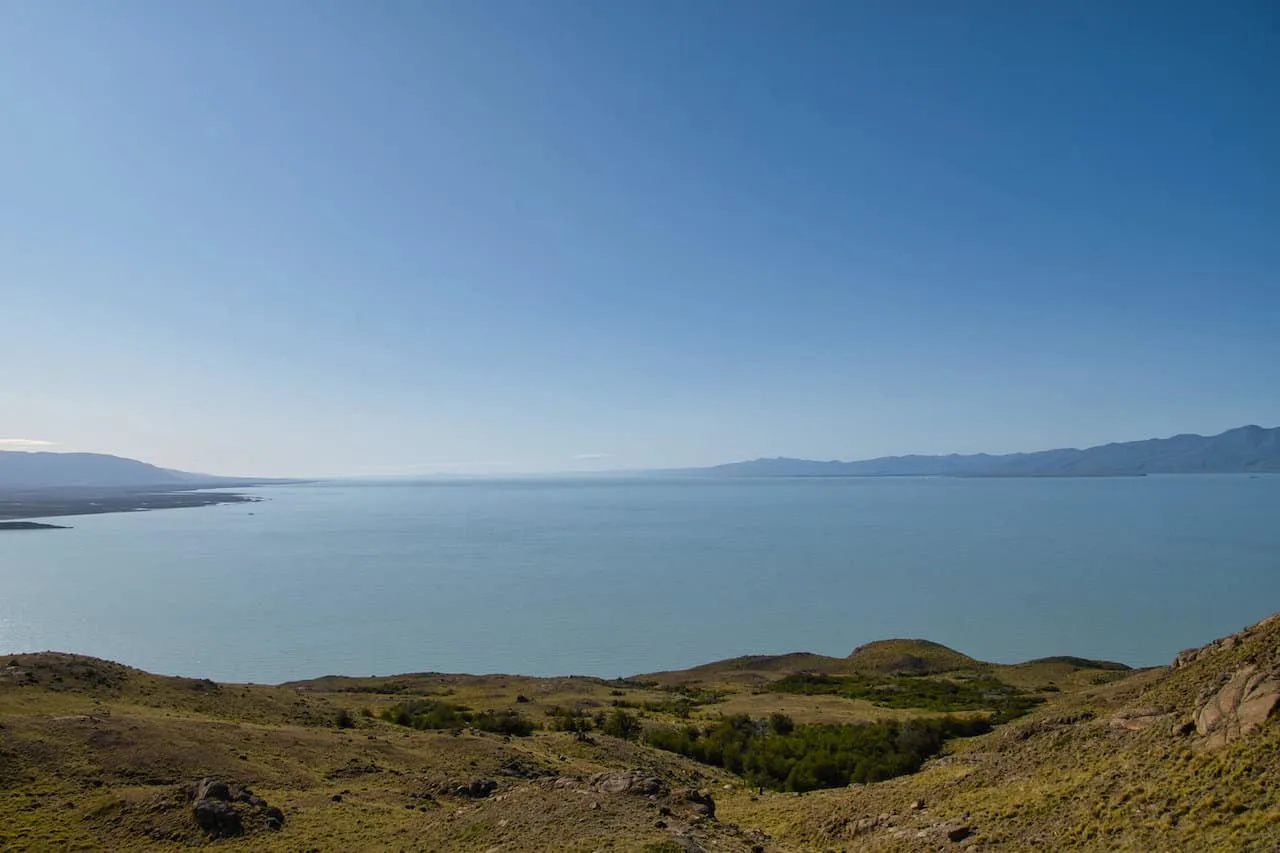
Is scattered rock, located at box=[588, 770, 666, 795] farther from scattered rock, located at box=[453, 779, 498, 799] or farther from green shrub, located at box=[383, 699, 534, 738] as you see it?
green shrub, located at box=[383, 699, 534, 738]

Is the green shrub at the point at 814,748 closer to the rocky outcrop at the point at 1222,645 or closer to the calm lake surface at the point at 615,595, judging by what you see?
the rocky outcrop at the point at 1222,645

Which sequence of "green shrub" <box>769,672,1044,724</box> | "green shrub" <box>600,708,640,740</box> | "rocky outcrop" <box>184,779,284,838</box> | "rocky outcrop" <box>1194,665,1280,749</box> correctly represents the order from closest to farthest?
"rocky outcrop" <box>1194,665,1280,749</box>
"rocky outcrop" <box>184,779,284,838</box>
"green shrub" <box>600,708,640,740</box>
"green shrub" <box>769,672,1044,724</box>

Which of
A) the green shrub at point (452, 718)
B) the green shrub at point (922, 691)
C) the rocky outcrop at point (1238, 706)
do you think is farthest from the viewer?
the green shrub at point (922, 691)

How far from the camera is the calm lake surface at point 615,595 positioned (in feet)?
190

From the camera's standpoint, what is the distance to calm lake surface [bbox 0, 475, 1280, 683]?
5791cm

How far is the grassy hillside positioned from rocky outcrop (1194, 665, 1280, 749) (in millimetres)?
42

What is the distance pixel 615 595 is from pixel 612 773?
65.3 meters

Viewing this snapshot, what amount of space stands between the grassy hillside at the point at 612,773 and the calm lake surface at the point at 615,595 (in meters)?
29.1

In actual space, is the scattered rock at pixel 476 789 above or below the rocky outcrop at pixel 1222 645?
below

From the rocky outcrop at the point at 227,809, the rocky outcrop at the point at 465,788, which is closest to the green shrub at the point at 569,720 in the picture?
the rocky outcrop at the point at 465,788

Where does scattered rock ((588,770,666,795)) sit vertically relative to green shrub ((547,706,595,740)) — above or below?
above

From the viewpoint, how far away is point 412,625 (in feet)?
220

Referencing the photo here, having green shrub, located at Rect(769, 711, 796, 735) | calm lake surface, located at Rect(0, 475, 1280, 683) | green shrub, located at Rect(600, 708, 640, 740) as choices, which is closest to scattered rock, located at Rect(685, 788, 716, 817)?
green shrub, located at Rect(600, 708, 640, 740)

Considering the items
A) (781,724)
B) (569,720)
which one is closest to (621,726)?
(569,720)
